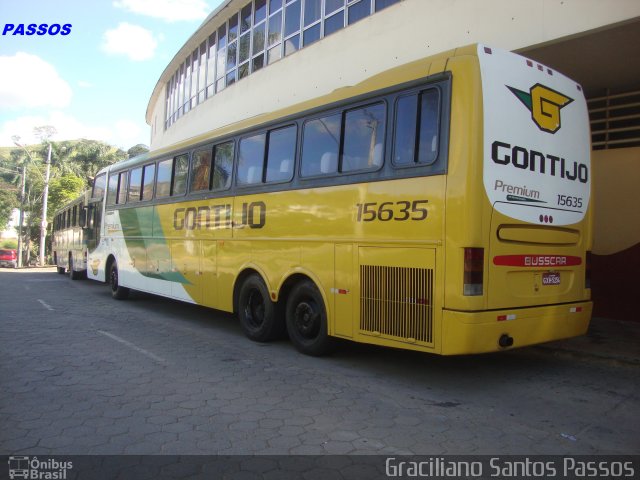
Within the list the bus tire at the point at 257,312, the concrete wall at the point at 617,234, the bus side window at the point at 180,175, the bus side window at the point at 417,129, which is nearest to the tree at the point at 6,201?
the bus side window at the point at 180,175

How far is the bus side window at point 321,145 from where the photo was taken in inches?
239

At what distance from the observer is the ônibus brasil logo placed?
522 centimetres

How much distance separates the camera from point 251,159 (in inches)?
296

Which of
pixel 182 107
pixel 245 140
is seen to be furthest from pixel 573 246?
pixel 182 107

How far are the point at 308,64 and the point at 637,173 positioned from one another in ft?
27.1

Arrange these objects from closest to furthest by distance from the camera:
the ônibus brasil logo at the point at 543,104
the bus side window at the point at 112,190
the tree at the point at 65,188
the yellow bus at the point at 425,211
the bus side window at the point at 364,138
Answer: the yellow bus at the point at 425,211 < the ônibus brasil logo at the point at 543,104 < the bus side window at the point at 364,138 < the bus side window at the point at 112,190 < the tree at the point at 65,188

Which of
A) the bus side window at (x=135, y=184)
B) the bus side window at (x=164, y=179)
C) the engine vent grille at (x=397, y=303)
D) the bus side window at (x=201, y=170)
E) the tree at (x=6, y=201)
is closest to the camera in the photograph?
the engine vent grille at (x=397, y=303)

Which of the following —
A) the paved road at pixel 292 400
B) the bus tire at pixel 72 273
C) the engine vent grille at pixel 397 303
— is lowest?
the paved road at pixel 292 400

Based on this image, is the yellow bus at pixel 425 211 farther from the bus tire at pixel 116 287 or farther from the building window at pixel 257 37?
the building window at pixel 257 37

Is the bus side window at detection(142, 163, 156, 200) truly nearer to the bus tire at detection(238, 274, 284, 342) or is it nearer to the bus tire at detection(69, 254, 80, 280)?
the bus tire at detection(238, 274, 284, 342)

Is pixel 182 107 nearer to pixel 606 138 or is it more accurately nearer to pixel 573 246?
Answer: pixel 606 138

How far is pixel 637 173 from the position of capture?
29.2ft

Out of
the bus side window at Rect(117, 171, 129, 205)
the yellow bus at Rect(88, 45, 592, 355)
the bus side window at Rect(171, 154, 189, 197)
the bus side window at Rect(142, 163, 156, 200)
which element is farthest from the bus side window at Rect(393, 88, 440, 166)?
the bus side window at Rect(117, 171, 129, 205)

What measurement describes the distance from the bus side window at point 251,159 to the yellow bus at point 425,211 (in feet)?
0.09
